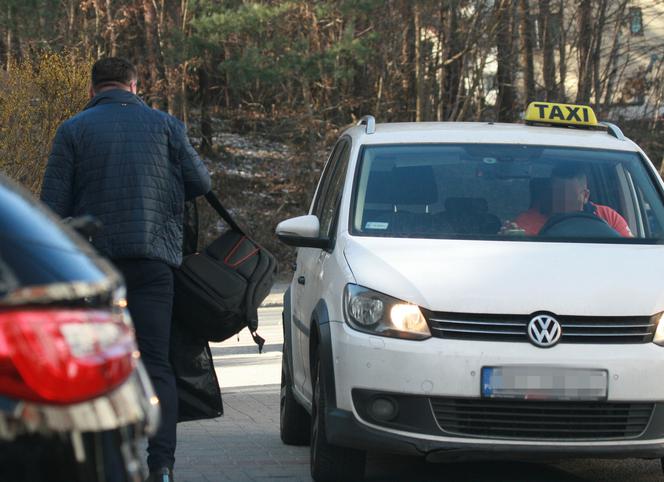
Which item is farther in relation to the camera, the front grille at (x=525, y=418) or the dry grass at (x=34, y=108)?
the dry grass at (x=34, y=108)

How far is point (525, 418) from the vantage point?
5715 millimetres

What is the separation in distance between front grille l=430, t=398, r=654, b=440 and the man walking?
1157 mm

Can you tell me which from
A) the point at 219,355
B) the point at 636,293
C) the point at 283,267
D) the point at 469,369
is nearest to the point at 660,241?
the point at 636,293

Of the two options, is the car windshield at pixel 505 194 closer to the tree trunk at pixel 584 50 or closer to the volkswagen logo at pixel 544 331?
the volkswagen logo at pixel 544 331

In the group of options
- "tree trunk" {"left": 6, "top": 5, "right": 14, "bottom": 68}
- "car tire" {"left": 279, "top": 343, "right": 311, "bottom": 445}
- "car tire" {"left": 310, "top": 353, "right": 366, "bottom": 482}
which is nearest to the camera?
"car tire" {"left": 310, "top": 353, "right": 366, "bottom": 482}

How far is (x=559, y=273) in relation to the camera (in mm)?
5930

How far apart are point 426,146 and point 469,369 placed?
67.1 inches

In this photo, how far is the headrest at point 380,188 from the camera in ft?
22.0

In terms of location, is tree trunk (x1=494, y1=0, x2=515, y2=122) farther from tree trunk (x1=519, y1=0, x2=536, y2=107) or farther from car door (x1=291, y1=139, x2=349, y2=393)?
car door (x1=291, y1=139, x2=349, y2=393)

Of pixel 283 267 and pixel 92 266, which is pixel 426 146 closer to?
pixel 92 266

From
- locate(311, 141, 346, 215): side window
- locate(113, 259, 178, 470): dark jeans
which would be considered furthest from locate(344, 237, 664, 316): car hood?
locate(311, 141, 346, 215): side window

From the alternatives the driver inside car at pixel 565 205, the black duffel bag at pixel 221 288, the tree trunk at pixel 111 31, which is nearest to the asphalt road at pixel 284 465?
the black duffel bag at pixel 221 288

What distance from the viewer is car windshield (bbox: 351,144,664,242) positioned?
6.58 m

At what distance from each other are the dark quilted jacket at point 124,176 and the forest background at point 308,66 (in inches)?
529
